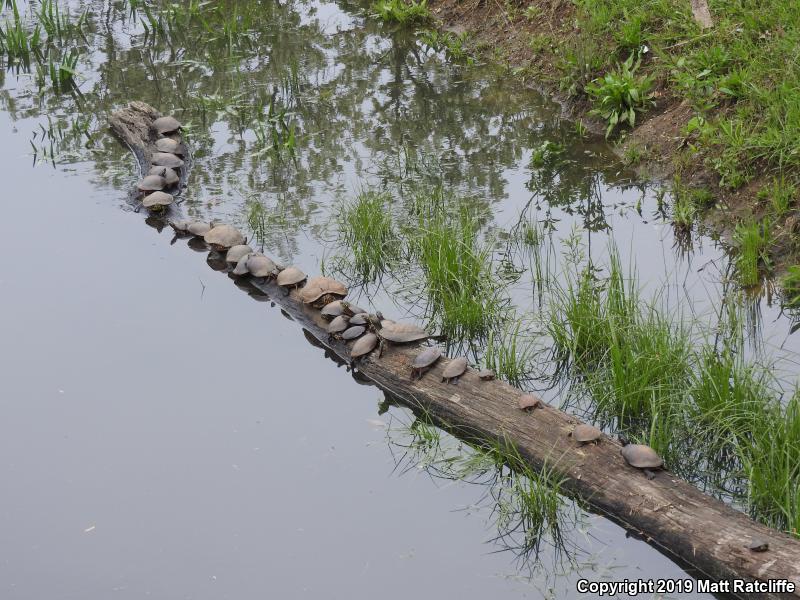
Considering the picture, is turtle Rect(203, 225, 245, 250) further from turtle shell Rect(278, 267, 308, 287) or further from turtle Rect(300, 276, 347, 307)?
turtle Rect(300, 276, 347, 307)

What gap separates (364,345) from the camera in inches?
202

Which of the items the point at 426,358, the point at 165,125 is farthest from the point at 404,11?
the point at 426,358

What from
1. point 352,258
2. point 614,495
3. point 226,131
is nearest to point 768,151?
point 352,258

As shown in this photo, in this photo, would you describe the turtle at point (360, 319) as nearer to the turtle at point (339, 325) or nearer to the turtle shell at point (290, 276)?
the turtle at point (339, 325)

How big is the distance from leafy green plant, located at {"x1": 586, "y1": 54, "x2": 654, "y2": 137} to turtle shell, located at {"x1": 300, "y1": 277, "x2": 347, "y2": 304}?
315cm

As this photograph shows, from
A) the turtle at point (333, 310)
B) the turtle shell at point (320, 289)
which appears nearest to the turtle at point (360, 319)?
the turtle at point (333, 310)

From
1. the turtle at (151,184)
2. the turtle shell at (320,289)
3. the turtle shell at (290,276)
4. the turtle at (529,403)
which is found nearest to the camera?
the turtle at (529,403)

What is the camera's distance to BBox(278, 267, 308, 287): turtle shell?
5.84 m

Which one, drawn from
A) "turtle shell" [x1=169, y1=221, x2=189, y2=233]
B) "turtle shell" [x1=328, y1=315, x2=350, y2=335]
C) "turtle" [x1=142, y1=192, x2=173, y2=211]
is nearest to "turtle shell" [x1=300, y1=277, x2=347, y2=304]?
"turtle shell" [x1=328, y1=315, x2=350, y2=335]

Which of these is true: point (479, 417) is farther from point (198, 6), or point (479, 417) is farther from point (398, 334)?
point (198, 6)

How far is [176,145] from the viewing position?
789cm

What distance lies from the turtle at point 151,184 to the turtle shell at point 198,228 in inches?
26.5

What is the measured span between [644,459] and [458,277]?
2070 millimetres

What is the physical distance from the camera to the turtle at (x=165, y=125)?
8047 millimetres
